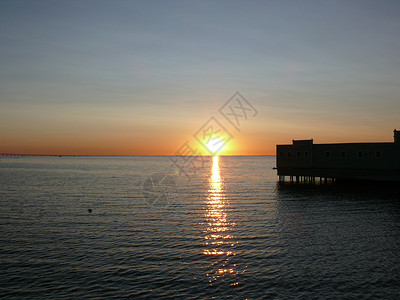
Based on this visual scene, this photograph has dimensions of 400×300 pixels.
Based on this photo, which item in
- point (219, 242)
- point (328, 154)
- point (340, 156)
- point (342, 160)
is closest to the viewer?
point (219, 242)

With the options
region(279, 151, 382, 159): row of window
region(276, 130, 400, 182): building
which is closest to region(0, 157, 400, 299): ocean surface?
region(276, 130, 400, 182): building

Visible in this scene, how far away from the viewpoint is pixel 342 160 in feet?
243

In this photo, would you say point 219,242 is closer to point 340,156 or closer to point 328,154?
point 340,156

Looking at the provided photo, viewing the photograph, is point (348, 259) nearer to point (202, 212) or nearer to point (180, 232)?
point (180, 232)

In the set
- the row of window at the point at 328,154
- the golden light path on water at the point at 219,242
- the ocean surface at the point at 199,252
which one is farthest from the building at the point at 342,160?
the golden light path on water at the point at 219,242

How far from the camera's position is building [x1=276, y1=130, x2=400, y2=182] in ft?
217

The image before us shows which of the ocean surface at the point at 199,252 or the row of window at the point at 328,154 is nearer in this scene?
the ocean surface at the point at 199,252

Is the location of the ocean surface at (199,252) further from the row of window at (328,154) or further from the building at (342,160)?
the row of window at (328,154)

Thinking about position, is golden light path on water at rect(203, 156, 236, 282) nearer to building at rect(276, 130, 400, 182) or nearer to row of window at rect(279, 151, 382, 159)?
building at rect(276, 130, 400, 182)

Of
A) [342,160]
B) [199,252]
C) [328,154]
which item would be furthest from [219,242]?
[328,154]

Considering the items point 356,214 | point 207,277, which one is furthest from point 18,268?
point 356,214

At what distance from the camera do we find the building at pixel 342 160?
217 feet

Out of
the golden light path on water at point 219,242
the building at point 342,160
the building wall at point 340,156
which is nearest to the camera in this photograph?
the golden light path on water at point 219,242

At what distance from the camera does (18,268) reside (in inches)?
833
